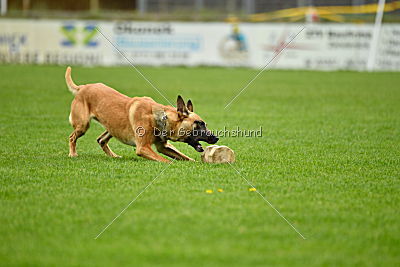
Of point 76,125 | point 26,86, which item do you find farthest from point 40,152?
point 26,86

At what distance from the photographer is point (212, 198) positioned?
6320 mm

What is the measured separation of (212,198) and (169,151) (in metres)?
2.25

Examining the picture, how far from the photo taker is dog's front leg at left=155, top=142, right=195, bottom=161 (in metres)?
8.42

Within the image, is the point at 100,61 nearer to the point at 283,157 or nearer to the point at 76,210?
the point at 283,157

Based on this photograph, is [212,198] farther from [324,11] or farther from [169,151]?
[324,11]

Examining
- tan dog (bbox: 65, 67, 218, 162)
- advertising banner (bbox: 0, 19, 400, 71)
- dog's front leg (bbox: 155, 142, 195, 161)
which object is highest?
tan dog (bbox: 65, 67, 218, 162)

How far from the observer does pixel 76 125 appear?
29.3 feet

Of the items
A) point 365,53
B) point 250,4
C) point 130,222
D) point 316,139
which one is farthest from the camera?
point 250,4

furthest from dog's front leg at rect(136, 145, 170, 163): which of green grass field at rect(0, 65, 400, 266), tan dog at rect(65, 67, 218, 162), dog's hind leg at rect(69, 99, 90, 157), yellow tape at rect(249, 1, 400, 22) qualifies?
yellow tape at rect(249, 1, 400, 22)

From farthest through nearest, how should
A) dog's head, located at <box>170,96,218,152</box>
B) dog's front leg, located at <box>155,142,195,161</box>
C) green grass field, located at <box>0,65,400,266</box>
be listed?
1. dog's front leg, located at <box>155,142,195,161</box>
2. dog's head, located at <box>170,96,218,152</box>
3. green grass field, located at <box>0,65,400,266</box>

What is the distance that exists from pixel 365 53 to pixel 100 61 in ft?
Result: 37.5

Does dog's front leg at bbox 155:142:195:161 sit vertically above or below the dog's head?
→ below

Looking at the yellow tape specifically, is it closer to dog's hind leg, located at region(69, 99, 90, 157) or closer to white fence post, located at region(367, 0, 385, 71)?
white fence post, located at region(367, 0, 385, 71)

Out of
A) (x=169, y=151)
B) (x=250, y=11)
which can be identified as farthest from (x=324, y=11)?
(x=169, y=151)
